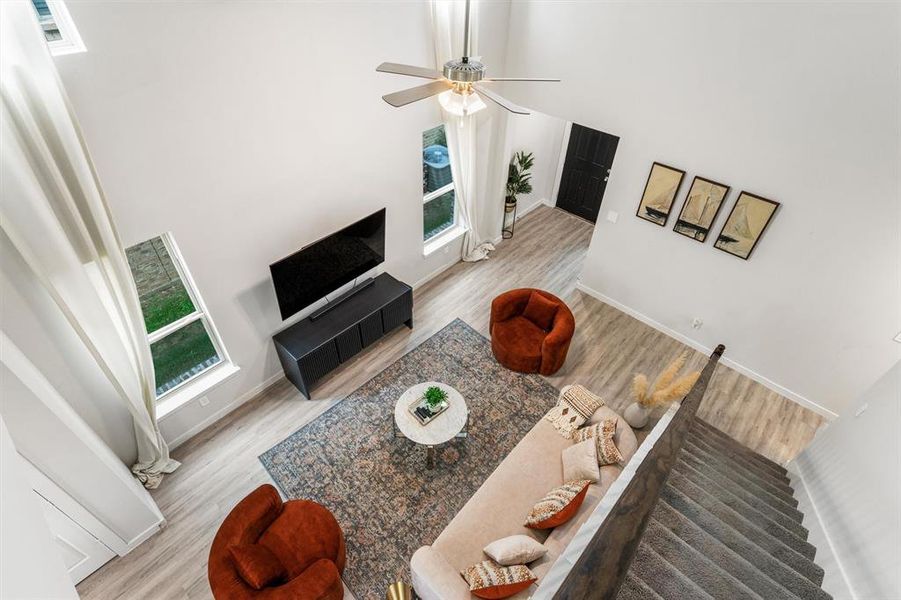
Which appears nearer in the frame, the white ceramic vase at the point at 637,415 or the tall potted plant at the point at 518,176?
the white ceramic vase at the point at 637,415

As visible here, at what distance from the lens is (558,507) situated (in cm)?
351

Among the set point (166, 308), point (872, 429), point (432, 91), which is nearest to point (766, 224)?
point (872, 429)

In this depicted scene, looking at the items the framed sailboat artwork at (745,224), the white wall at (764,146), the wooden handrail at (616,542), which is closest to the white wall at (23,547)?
the wooden handrail at (616,542)

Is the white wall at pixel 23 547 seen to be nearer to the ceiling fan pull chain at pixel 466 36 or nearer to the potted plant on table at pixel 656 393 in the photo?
the ceiling fan pull chain at pixel 466 36

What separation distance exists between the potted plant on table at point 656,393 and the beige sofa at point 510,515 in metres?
0.53

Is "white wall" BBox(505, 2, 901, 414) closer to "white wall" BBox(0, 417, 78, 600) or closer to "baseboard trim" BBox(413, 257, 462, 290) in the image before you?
"baseboard trim" BBox(413, 257, 462, 290)

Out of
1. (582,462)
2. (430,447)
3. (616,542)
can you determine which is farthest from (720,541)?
(430,447)

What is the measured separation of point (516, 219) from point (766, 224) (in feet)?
13.5

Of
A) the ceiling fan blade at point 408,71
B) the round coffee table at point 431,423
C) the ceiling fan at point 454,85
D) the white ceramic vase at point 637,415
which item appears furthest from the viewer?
the white ceramic vase at point 637,415

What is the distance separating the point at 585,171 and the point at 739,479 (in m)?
5.70

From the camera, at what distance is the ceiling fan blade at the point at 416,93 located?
2537 mm

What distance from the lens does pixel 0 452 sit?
115 centimetres

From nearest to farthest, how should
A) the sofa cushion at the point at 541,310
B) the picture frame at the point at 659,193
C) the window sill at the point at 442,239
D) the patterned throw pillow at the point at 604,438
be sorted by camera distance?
the patterned throw pillow at the point at 604,438 → the picture frame at the point at 659,193 → the sofa cushion at the point at 541,310 → the window sill at the point at 442,239

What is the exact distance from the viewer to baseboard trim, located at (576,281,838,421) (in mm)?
5215
